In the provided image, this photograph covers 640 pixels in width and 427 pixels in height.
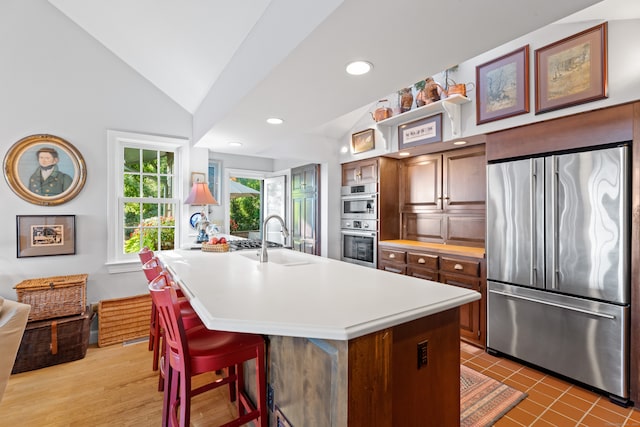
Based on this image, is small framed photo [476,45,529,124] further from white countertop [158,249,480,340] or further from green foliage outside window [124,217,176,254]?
green foliage outside window [124,217,176,254]

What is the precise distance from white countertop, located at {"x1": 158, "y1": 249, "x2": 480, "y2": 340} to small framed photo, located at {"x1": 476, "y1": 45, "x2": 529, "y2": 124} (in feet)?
6.31

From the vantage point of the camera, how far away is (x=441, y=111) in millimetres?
3145

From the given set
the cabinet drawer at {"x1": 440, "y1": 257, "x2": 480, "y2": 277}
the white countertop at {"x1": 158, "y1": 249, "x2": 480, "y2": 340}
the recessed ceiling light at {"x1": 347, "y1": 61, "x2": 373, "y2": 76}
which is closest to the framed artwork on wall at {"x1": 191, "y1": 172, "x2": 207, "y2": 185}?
the white countertop at {"x1": 158, "y1": 249, "x2": 480, "y2": 340}

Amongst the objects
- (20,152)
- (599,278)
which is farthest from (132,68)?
(599,278)

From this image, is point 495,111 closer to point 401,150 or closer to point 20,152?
point 401,150

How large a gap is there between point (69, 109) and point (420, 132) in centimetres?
364

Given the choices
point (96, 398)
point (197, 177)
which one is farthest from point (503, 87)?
point (96, 398)

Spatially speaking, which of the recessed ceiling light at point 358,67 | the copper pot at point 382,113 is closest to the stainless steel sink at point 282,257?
the recessed ceiling light at point 358,67

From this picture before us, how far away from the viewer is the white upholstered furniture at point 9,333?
1.54 m

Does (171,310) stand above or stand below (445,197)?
below

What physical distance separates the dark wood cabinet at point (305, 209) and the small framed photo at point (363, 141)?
0.66 meters

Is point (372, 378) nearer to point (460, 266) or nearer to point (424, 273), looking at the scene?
point (460, 266)

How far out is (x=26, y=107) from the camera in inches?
108

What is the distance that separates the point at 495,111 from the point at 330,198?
91.9 inches
